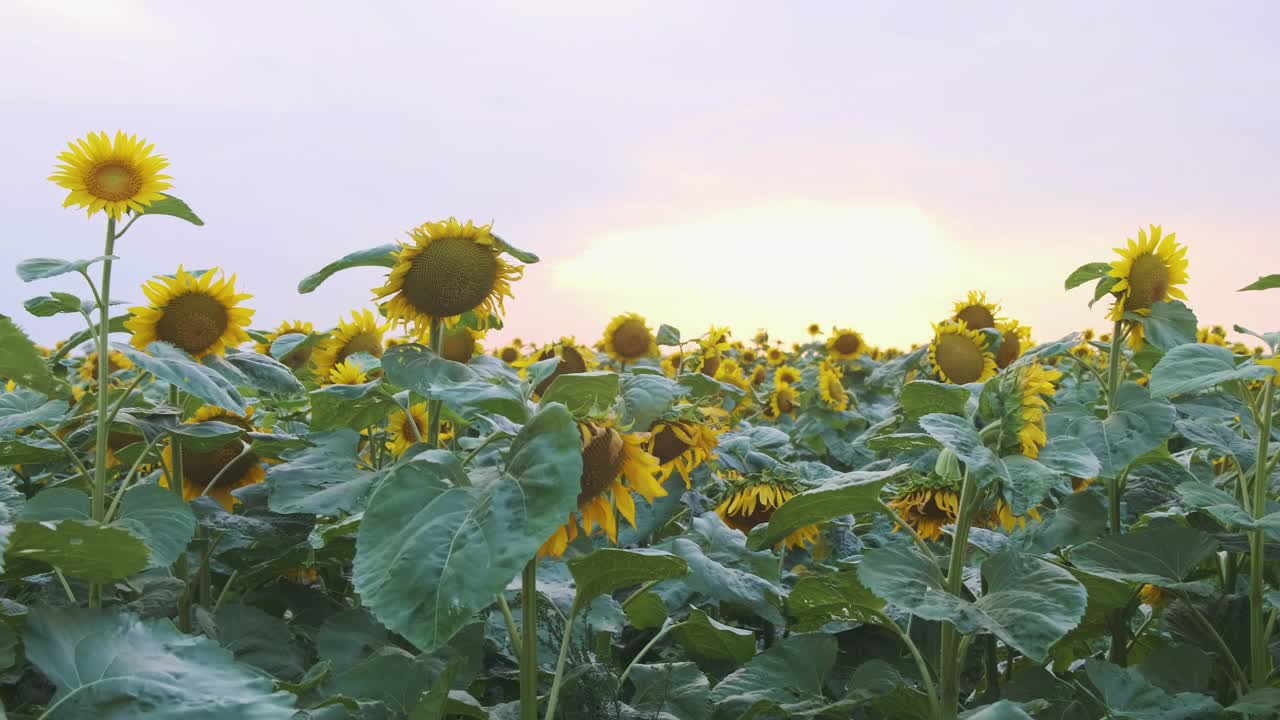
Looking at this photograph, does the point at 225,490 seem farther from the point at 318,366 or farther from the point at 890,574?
the point at 890,574

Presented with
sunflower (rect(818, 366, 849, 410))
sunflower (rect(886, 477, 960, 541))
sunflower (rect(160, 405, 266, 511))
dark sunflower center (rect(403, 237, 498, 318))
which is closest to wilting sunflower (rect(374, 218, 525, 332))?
dark sunflower center (rect(403, 237, 498, 318))

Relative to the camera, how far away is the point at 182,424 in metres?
2.51

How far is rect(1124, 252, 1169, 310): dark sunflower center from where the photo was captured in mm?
3041

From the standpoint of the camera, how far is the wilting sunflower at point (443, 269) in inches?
92.4

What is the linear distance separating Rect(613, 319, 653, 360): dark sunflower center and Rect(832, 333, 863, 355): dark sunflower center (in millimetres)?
2557

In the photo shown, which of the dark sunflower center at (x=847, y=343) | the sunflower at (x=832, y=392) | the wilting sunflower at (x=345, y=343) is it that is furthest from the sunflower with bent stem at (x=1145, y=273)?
the dark sunflower center at (x=847, y=343)

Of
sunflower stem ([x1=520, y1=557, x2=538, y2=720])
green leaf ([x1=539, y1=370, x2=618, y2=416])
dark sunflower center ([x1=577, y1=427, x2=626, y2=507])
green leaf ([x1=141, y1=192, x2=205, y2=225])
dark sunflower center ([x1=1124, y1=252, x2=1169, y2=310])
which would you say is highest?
dark sunflower center ([x1=1124, y1=252, x2=1169, y2=310])

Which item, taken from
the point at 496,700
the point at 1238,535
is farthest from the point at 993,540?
the point at 496,700

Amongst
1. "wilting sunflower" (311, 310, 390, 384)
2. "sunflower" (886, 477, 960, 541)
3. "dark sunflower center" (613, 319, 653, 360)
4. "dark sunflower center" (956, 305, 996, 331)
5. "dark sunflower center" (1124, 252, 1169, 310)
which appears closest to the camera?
"sunflower" (886, 477, 960, 541)

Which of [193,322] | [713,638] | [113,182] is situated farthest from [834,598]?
[113,182]

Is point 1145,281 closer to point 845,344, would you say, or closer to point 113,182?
point 113,182

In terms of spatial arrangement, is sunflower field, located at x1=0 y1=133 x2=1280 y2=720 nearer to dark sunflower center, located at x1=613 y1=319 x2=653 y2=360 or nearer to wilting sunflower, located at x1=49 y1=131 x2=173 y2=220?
wilting sunflower, located at x1=49 y1=131 x2=173 y2=220

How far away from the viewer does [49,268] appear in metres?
2.26

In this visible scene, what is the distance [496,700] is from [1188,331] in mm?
2265
